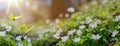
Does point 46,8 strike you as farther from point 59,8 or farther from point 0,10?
point 0,10

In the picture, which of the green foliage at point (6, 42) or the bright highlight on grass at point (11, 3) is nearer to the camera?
the green foliage at point (6, 42)

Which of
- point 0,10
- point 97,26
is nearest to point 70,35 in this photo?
point 97,26

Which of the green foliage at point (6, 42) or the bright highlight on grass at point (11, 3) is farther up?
the bright highlight on grass at point (11, 3)

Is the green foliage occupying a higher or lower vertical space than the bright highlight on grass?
lower

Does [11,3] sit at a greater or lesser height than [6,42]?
greater

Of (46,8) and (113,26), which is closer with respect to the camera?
(113,26)

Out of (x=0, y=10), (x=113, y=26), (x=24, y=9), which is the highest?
(x=24, y=9)

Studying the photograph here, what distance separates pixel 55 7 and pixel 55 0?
13 centimetres

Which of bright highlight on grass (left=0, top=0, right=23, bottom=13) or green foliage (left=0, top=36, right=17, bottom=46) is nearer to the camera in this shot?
green foliage (left=0, top=36, right=17, bottom=46)

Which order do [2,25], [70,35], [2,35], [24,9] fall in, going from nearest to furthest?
[2,35] < [2,25] < [70,35] < [24,9]

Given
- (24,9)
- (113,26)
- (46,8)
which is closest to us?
(113,26)

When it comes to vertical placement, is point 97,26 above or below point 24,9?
below

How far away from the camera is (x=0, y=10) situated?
4027 millimetres

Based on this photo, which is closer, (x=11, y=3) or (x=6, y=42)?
(x=6, y=42)
